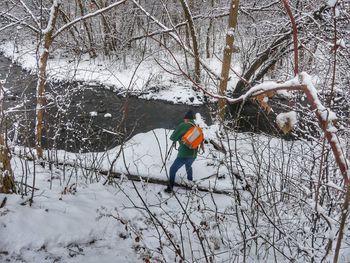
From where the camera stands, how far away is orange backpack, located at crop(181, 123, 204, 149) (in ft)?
22.1

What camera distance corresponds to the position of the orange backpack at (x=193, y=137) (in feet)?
22.1

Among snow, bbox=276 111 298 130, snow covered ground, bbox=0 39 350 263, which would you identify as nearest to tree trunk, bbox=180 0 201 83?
snow covered ground, bbox=0 39 350 263

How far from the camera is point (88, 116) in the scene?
519 inches

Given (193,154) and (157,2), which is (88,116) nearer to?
(193,154)

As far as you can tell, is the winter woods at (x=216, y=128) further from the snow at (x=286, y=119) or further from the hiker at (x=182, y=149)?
the hiker at (x=182, y=149)

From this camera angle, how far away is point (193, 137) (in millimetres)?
6762

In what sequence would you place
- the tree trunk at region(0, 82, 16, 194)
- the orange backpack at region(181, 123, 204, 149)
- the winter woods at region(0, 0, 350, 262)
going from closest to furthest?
the winter woods at region(0, 0, 350, 262)
the tree trunk at region(0, 82, 16, 194)
the orange backpack at region(181, 123, 204, 149)

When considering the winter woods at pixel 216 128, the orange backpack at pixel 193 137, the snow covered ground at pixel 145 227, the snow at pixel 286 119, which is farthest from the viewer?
the orange backpack at pixel 193 137

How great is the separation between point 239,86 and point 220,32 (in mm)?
6829

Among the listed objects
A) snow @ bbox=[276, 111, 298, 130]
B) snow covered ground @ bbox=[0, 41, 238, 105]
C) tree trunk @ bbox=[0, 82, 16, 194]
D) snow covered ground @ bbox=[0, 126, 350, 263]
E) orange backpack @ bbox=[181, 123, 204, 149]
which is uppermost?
snow covered ground @ bbox=[0, 41, 238, 105]

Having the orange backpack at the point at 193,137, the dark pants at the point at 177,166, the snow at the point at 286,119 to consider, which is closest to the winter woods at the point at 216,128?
the snow at the point at 286,119

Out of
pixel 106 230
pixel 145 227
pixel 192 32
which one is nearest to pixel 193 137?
pixel 145 227

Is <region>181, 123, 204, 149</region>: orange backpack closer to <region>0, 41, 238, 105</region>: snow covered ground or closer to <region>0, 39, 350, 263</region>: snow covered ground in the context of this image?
<region>0, 39, 350, 263</region>: snow covered ground

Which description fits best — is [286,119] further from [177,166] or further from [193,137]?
[177,166]
